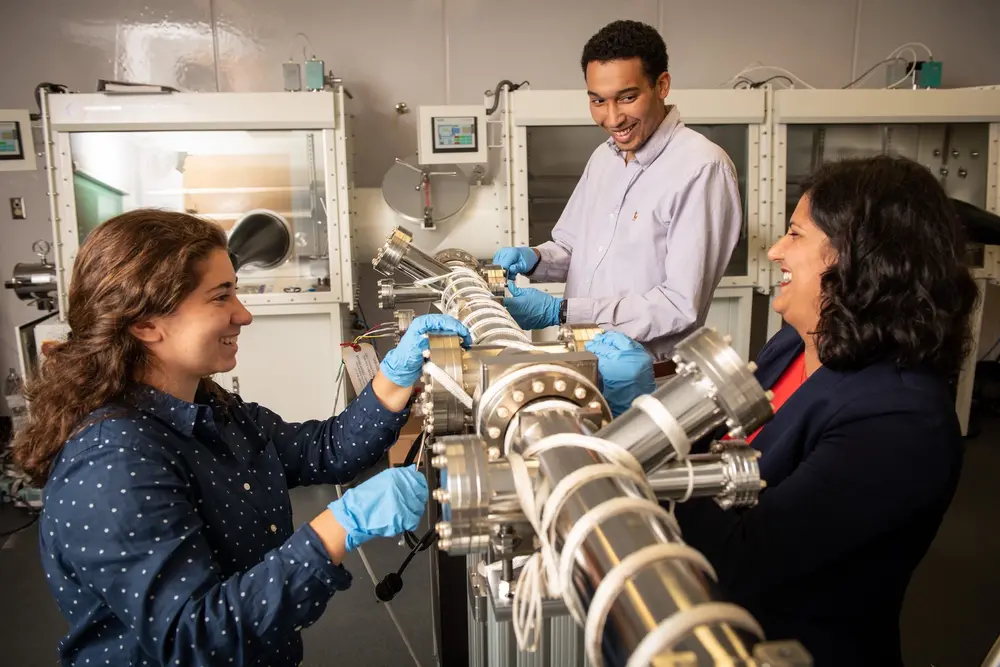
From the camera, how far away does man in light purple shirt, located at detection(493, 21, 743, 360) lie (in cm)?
149

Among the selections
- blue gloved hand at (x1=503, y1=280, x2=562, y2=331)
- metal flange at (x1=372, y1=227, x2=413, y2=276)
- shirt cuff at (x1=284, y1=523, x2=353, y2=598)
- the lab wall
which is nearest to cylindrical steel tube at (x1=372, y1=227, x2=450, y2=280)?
metal flange at (x1=372, y1=227, x2=413, y2=276)

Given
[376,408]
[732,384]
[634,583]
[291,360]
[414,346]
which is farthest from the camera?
[291,360]

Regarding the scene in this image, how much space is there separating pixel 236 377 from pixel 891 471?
8.40 ft

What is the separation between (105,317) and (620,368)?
646 mm

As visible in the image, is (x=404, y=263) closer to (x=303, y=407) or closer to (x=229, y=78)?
(x=303, y=407)

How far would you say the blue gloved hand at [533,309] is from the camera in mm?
1516

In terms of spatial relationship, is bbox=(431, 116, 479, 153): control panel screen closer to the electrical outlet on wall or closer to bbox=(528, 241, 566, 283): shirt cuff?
bbox=(528, 241, 566, 283): shirt cuff

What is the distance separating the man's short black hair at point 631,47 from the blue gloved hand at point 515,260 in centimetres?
51

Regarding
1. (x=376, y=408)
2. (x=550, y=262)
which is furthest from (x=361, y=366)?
(x=550, y=262)

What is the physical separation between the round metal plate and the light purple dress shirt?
Result: 109cm

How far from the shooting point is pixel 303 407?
115 inches

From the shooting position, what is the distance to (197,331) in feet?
3.02

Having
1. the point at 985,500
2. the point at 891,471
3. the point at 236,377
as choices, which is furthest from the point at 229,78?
the point at 985,500

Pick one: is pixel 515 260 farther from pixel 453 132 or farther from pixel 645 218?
pixel 453 132
